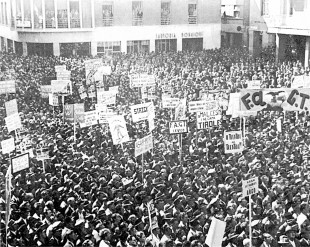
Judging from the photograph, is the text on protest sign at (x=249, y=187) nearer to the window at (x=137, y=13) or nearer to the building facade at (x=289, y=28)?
the building facade at (x=289, y=28)

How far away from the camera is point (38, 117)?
1551 centimetres

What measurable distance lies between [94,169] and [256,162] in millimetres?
3042

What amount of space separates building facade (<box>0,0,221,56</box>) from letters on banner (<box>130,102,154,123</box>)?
9.46 meters

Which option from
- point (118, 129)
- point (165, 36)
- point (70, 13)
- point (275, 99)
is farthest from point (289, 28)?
point (118, 129)

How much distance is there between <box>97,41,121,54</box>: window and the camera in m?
22.9

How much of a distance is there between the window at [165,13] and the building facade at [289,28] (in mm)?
4034

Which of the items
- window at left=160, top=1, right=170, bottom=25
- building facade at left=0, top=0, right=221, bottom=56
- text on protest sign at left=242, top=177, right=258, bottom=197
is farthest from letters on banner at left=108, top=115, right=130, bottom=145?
window at left=160, top=1, right=170, bottom=25

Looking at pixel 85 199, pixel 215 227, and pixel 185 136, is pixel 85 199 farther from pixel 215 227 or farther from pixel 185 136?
pixel 185 136

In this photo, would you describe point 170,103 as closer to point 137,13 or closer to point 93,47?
point 137,13

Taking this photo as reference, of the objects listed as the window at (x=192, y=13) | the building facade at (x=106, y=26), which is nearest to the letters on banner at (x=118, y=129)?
the building facade at (x=106, y=26)

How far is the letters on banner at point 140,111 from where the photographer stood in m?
13.3

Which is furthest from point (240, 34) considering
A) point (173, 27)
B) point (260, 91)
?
point (260, 91)

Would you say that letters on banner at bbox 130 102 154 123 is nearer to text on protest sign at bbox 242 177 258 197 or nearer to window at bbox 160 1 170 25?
Result: text on protest sign at bbox 242 177 258 197

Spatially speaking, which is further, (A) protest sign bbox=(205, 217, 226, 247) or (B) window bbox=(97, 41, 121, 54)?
(B) window bbox=(97, 41, 121, 54)
